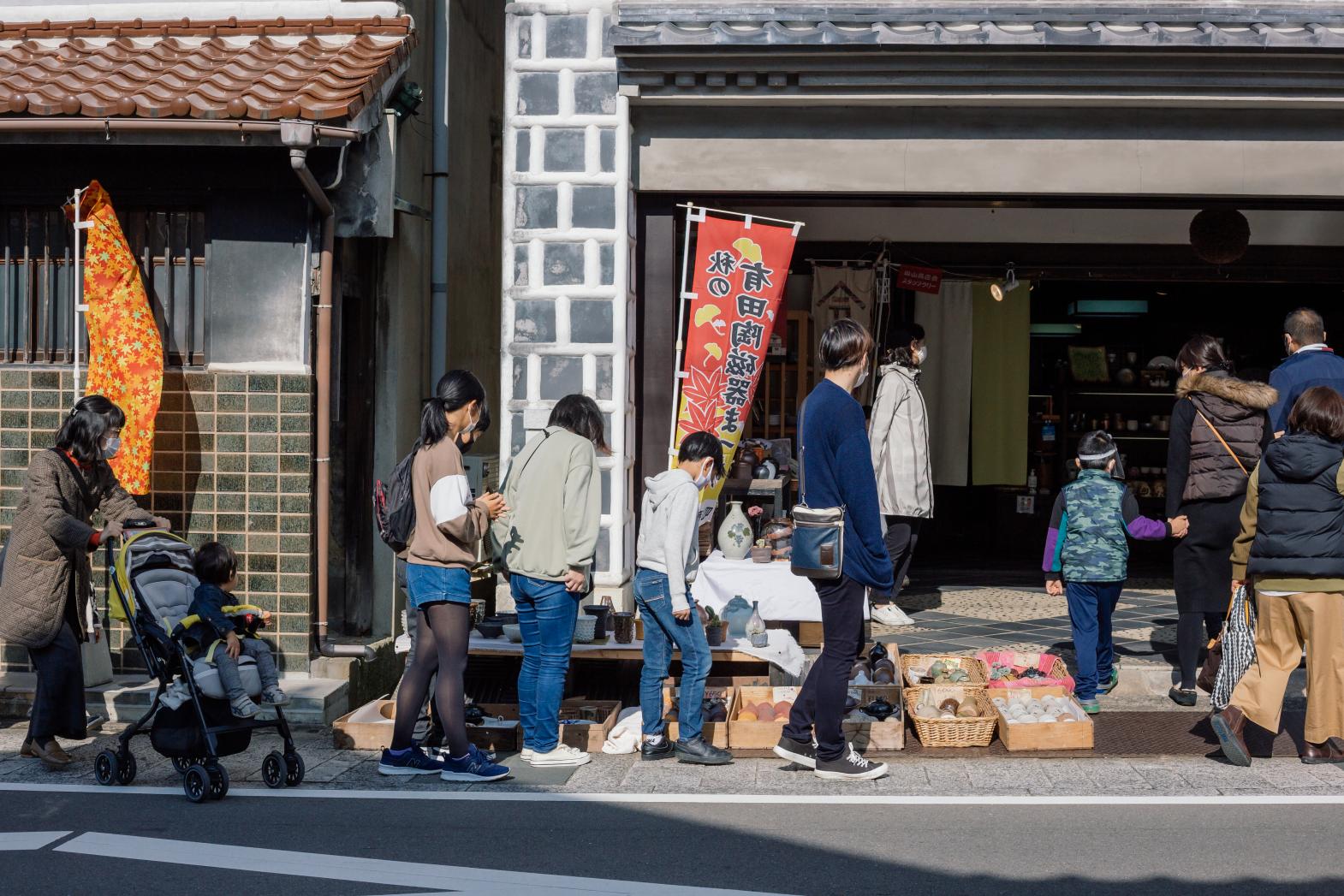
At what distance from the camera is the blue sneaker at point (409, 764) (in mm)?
7613

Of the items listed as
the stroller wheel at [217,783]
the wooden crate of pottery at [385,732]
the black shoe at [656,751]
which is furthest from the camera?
the wooden crate of pottery at [385,732]

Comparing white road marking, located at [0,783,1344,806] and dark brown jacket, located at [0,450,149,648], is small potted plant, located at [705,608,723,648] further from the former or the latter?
dark brown jacket, located at [0,450,149,648]

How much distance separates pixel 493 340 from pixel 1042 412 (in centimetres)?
648

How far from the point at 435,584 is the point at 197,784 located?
154cm

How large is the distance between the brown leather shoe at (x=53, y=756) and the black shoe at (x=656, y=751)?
3212 mm

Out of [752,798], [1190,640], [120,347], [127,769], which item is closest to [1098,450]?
[1190,640]

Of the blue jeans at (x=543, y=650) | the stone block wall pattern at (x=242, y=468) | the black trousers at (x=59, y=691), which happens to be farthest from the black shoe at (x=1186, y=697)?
the black trousers at (x=59, y=691)

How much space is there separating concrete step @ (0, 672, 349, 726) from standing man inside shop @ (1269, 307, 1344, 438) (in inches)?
251

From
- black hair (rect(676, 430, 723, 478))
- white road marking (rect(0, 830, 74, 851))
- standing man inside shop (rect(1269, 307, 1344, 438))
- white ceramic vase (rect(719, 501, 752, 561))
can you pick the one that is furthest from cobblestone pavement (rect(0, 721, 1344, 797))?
white ceramic vase (rect(719, 501, 752, 561))

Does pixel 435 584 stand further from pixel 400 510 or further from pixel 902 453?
pixel 902 453

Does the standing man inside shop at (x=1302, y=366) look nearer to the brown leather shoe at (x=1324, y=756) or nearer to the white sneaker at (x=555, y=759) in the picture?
the brown leather shoe at (x=1324, y=756)

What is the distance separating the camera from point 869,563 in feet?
23.9

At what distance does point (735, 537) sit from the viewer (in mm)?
10648

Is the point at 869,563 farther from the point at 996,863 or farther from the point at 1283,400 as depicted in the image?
the point at 1283,400
